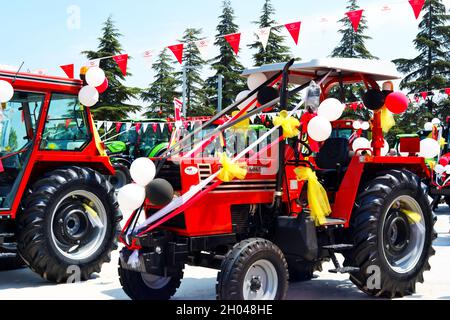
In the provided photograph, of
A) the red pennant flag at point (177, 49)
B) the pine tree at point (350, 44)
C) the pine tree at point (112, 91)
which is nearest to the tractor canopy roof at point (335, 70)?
the red pennant flag at point (177, 49)

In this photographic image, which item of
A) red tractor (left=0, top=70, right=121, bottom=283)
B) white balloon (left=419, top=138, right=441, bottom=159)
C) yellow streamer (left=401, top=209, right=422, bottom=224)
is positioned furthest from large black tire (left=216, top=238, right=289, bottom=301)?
red tractor (left=0, top=70, right=121, bottom=283)

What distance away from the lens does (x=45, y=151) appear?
6.37 m

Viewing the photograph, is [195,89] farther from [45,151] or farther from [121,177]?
[45,151]

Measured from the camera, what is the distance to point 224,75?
1305 inches

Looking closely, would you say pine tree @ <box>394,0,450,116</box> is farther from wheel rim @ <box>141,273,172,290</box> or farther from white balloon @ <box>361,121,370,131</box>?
wheel rim @ <box>141,273,172,290</box>

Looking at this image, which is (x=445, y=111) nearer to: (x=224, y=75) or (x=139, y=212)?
(x=224, y=75)

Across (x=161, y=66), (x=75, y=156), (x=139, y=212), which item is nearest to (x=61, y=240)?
(x=75, y=156)

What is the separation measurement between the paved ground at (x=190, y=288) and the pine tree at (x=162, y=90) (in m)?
29.1

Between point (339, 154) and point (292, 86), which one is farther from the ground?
point (292, 86)

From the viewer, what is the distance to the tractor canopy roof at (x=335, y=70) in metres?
5.14

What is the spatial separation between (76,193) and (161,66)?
1187 inches

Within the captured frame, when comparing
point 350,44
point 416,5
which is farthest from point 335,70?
point 350,44

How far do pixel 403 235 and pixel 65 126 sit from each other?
12.8 ft

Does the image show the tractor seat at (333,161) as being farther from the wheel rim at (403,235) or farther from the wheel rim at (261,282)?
the wheel rim at (261,282)
